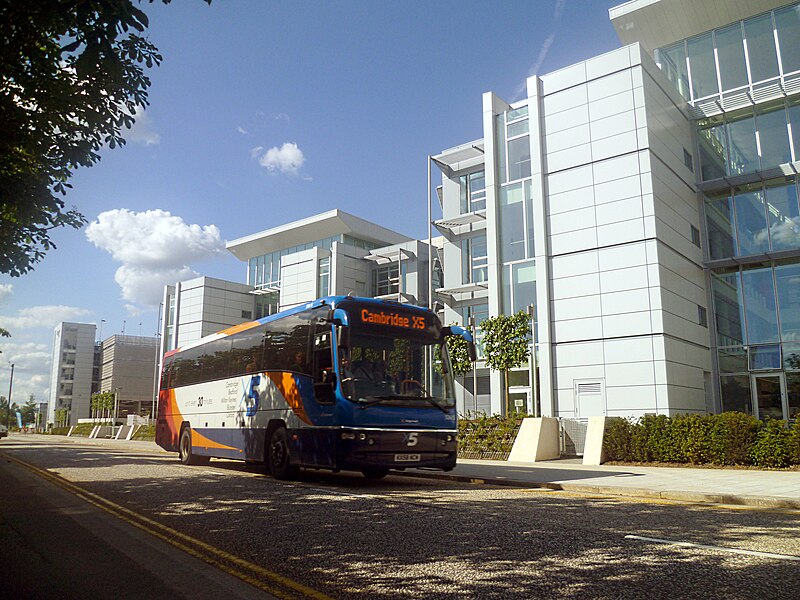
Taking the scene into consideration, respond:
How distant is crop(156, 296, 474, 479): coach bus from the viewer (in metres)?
11.7

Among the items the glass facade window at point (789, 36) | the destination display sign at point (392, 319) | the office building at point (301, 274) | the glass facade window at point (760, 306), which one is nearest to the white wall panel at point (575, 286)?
the glass facade window at point (760, 306)

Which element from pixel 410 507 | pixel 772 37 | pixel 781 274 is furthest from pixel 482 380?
pixel 410 507

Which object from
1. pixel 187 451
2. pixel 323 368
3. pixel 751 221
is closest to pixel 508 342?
pixel 187 451

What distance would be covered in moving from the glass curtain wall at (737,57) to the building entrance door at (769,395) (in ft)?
41.6

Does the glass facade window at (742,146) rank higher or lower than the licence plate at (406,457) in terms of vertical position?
higher

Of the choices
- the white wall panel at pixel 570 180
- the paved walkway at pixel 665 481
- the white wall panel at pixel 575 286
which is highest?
the white wall panel at pixel 570 180

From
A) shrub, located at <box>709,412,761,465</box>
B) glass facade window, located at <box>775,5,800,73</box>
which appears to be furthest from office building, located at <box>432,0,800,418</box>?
shrub, located at <box>709,412,761,465</box>

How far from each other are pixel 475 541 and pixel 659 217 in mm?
21374

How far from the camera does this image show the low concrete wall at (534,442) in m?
20.3

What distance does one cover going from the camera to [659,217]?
81.5 ft

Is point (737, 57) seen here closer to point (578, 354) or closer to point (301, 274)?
point (578, 354)

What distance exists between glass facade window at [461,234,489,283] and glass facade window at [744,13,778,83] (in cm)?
1519

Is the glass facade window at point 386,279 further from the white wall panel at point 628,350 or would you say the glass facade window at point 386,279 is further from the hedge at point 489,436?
the hedge at point 489,436

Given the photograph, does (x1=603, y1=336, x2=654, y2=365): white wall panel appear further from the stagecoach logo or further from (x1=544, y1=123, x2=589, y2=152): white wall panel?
the stagecoach logo
